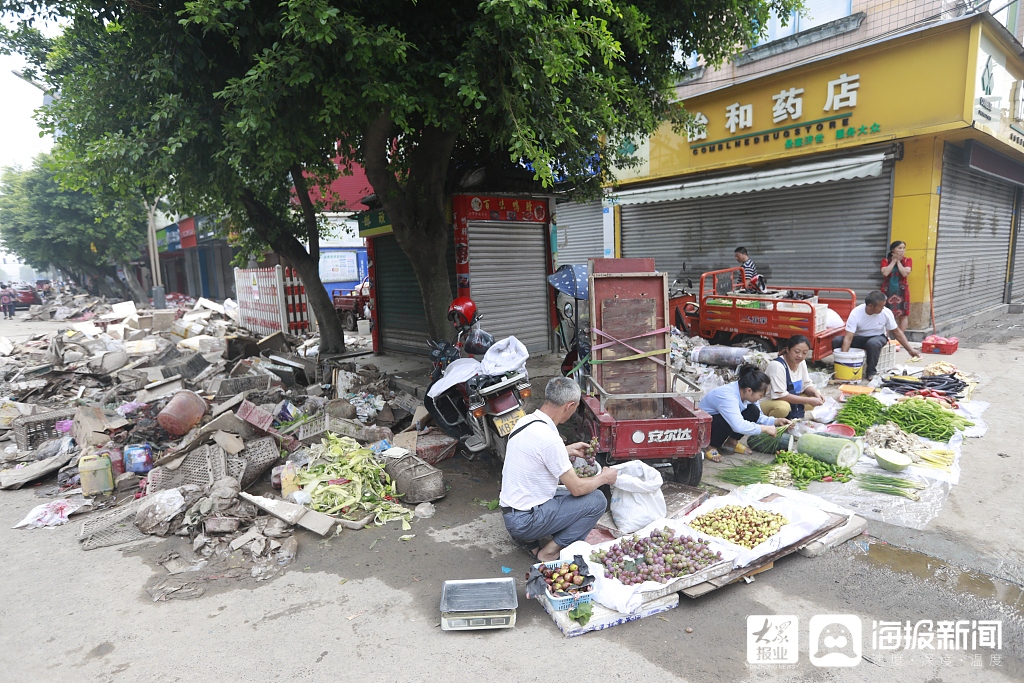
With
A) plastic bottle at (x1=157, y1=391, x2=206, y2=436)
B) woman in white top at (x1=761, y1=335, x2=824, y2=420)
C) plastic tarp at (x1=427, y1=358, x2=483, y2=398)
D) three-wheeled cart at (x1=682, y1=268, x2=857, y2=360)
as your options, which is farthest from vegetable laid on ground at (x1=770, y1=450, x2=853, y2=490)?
plastic bottle at (x1=157, y1=391, x2=206, y2=436)

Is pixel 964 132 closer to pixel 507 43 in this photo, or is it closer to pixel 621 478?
pixel 507 43

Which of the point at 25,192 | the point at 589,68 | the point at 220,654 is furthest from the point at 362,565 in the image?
the point at 25,192

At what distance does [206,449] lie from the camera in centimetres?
532

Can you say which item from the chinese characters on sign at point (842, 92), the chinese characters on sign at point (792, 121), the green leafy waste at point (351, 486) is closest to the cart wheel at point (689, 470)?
the green leafy waste at point (351, 486)

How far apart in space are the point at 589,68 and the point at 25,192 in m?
31.5

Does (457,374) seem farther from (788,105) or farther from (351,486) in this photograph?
(788,105)

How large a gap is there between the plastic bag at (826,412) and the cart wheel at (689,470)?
228 cm

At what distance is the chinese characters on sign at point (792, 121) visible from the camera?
10.8 metres

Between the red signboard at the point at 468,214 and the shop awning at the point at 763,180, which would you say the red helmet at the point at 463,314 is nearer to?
the red signboard at the point at 468,214

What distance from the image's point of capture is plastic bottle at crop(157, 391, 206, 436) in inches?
247

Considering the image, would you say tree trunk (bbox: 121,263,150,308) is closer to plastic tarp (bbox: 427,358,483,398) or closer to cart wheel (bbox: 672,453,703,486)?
plastic tarp (bbox: 427,358,483,398)

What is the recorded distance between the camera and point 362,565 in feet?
13.2

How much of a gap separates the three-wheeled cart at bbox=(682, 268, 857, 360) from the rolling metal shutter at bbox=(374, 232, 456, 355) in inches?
193

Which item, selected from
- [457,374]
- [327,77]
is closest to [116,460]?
[457,374]
